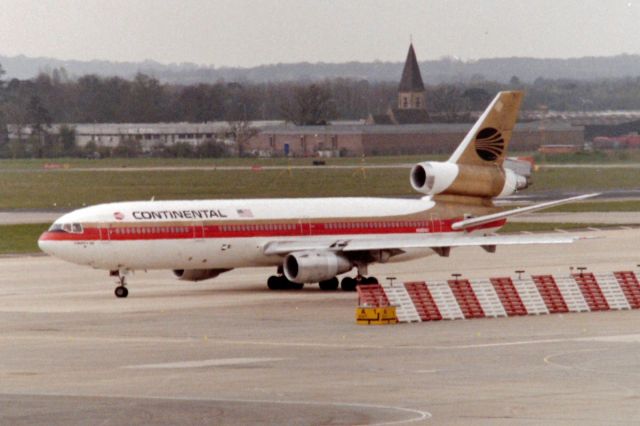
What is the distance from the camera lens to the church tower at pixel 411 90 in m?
166

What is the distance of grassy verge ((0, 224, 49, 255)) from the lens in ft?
256

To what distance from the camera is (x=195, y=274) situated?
190 ft

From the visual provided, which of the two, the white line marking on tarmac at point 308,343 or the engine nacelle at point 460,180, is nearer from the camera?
the white line marking on tarmac at point 308,343

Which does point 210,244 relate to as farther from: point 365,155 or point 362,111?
point 362,111

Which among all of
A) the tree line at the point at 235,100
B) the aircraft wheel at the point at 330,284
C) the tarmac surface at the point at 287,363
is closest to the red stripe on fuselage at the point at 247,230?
the aircraft wheel at the point at 330,284

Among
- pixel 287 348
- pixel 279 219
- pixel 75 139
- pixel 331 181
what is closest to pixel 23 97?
pixel 75 139

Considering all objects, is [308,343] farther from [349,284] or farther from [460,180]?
[460,180]

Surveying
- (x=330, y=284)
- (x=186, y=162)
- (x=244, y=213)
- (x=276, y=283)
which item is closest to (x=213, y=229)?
(x=244, y=213)

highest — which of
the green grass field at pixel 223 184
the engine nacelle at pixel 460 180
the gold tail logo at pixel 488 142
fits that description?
the gold tail logo at pixel 488 142

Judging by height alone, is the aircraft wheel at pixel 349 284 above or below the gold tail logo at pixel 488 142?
below

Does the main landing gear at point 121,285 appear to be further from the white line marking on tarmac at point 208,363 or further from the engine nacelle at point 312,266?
the white line marking on tarmac at point 208,363

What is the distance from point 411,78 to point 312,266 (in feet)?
381

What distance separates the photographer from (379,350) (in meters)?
38.9

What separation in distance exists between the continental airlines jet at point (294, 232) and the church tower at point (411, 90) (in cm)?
10269
